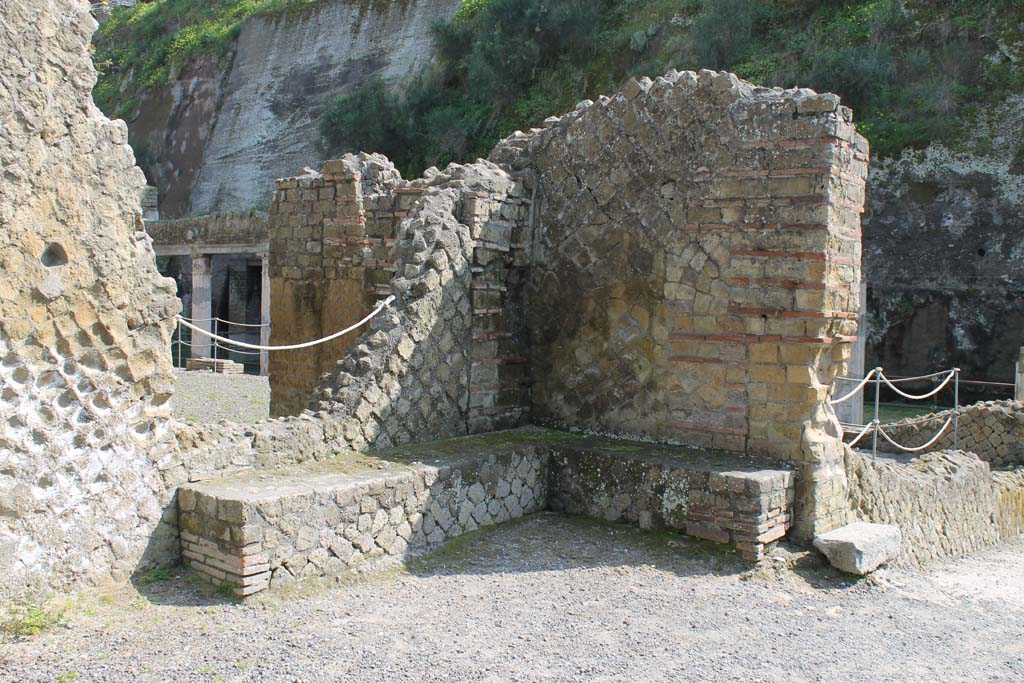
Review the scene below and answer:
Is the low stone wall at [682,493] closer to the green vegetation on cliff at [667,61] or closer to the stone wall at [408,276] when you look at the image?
the stone wall at [408,276]

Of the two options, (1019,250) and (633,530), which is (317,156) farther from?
(633,530)

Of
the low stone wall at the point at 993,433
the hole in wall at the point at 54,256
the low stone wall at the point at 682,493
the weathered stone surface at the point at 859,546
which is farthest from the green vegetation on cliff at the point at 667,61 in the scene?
the hole in wall at the point at 54,256

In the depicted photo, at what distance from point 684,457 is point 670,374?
60 cm

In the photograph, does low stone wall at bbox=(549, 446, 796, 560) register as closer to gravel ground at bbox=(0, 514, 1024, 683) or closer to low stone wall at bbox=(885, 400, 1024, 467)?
gravel ground at bbox=(0, 514, 1024, 683)

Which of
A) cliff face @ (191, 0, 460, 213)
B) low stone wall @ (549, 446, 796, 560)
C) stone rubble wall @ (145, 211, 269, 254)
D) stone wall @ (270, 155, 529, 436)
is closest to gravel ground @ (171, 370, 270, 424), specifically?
stone wall @ (270, 155, 529, 436)

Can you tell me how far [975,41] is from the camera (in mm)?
17812

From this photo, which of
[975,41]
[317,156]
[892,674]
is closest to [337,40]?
[317,156]

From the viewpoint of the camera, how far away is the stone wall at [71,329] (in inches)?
155

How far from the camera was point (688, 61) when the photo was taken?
70.1 feet

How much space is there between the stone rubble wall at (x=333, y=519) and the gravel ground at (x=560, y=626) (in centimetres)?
12

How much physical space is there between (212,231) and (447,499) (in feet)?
47.8

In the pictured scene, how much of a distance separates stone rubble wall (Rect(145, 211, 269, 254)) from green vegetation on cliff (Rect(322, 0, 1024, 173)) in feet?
26.0

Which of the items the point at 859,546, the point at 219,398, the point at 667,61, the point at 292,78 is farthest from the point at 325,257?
the point at 292,78

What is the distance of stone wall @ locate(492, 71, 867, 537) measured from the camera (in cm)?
551
